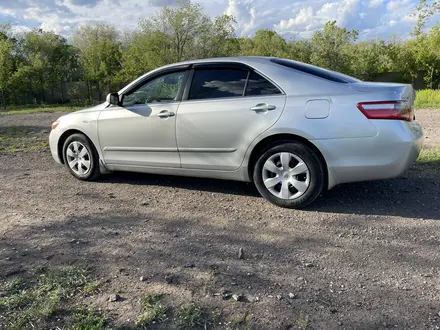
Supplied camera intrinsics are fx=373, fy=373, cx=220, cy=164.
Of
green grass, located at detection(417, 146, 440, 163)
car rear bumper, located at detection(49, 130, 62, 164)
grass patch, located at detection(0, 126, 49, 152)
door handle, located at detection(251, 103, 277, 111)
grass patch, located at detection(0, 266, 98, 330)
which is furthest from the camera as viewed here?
grass patch, located at detection(0, 126, 49, 152)

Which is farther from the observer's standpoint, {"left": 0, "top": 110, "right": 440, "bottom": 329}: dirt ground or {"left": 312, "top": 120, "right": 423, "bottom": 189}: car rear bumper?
{"left": 312, "top": 120, "right": 423, "bottom": 189}: car rear bumper

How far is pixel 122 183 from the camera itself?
534 centimetres

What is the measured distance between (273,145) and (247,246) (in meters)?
1.29

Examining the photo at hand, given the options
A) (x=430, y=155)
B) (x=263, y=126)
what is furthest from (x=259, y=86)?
(x=430, y=155)

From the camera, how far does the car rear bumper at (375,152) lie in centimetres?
366

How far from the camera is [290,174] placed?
4031 mm

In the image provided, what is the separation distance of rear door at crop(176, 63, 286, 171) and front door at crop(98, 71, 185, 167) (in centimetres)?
17

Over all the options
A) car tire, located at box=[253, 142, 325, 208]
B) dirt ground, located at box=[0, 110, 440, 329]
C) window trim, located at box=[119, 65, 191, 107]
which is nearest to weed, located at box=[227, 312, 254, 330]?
dirt ground, located at box=[0, 110, 440, 329]

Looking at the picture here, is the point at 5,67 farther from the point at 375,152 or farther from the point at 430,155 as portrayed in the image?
the point at 375,152

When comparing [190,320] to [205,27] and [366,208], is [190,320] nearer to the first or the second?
[366,208]

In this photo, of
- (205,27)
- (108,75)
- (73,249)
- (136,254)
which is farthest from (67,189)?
(108,75)

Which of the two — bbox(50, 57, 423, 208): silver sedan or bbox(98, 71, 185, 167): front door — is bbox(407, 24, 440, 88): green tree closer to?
bbox(50, 57, 423, 208): silver sedan

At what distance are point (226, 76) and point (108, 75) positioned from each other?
107ft

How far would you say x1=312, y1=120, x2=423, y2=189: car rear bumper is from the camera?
12.0 feet
